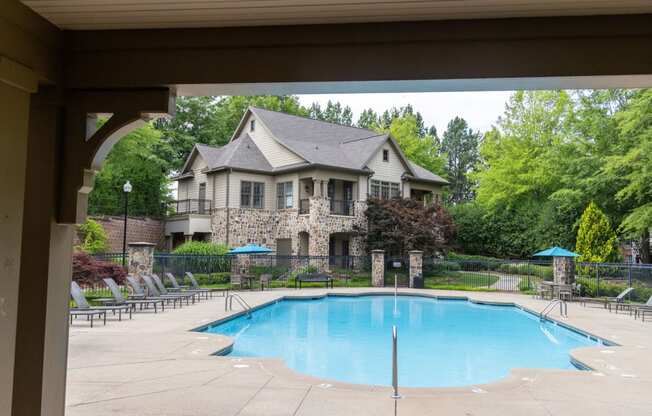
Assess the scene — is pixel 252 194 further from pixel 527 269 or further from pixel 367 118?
pixel 367 118

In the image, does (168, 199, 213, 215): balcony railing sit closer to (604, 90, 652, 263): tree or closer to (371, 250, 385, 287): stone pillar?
(371, 250, 385, 287): stone pillar

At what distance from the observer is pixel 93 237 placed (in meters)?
25.0

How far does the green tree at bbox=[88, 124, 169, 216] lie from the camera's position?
30859 millimetres

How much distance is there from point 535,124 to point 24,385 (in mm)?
34547

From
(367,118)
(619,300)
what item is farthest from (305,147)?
(367,118)

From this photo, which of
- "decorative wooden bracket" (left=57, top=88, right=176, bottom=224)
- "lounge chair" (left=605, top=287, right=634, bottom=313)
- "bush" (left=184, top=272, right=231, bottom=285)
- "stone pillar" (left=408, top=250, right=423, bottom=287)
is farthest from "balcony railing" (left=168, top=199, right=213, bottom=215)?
"decorative wooden bracket" (left=57, top=88, right=176, bottom=224)

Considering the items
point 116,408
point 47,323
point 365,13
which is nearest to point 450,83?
point 365,13

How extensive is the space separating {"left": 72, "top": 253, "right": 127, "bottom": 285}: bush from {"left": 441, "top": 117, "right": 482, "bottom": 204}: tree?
54206mm

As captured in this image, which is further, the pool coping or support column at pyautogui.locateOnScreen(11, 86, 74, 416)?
the pool coping

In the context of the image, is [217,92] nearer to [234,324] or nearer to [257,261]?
[234,324]

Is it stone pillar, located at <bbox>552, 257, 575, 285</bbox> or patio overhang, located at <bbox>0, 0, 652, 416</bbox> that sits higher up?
patio overhang, located at <bbox>0, 0, 652, 416</bbox>

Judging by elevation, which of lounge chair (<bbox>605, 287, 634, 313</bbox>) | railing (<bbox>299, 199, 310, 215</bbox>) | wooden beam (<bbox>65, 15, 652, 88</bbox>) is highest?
railing (<bbox>299, 199, 310, 215</bbox>)

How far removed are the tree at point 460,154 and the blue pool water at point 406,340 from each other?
164ft

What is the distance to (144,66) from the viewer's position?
13.8ft
